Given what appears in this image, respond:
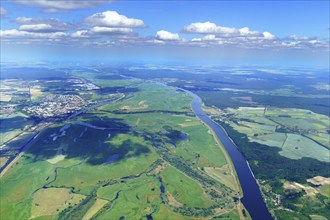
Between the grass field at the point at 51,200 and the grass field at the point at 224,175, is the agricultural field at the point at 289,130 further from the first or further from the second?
the grass field at the point at 51,200

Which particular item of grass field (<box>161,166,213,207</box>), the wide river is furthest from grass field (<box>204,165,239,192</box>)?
grass field (<box>161,166,213,207</box>)

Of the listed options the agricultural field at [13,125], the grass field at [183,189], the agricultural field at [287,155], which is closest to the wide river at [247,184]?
the agricultural field at [287,155]

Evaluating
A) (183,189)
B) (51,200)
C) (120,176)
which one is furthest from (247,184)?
(51,200)

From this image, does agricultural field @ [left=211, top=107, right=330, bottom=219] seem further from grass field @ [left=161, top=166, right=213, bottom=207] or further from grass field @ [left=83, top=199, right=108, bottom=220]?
grass field @ [left=83, top=199, right=108, bottom=220]

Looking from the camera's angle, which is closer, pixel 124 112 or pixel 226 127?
pixel 226 127

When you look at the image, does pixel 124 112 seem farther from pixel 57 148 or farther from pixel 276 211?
pixel 276 211

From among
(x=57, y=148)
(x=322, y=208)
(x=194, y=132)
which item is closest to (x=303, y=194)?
(x=322, y=208)

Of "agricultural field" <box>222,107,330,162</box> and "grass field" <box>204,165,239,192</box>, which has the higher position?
"agricultural field" <box>222,107,330,162</box>

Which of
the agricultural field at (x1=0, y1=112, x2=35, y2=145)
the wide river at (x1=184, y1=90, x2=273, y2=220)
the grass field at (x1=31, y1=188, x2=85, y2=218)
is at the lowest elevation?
the wide river at (x1=184, y1=90, x2=273, y2=220)

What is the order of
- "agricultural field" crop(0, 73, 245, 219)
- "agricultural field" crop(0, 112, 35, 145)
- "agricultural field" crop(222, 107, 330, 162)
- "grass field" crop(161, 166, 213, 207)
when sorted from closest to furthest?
1. "agricultural field" crop(0, 73, 245, 219)
2. "grass field" crop(161, 166, 213, 207)
3. "agricultural field" crop(222, 107, 330, 162)
4. "agricultural field" crop(0, 112, 35, 145)
